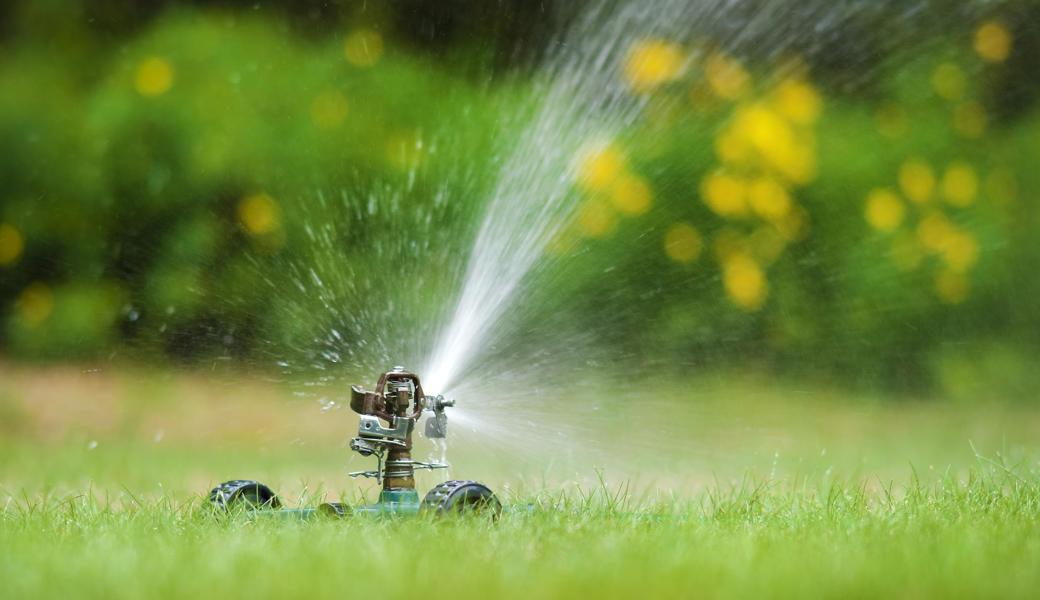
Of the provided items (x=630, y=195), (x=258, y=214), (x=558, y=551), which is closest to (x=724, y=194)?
(x=630, y=195)

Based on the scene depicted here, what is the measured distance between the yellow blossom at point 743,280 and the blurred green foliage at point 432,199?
0.01 m

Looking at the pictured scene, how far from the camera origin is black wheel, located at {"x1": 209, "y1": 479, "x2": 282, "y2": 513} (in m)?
3.00

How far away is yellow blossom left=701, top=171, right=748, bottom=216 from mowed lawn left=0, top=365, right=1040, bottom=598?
83 cm

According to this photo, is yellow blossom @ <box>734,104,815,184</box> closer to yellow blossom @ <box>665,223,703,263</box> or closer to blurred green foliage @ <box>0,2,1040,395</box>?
blurred green foliage @ <box>0,2,1040,395</box>

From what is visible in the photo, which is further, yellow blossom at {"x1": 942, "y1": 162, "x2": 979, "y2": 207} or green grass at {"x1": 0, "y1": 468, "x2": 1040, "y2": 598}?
yellow blossom at {"x1": 942, "y1": 162, "x2": 979, "y2": 207}

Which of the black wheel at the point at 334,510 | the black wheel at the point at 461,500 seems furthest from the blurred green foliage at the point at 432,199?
the black wheel at the point at 461,500

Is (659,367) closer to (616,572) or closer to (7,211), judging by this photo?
(7,211)

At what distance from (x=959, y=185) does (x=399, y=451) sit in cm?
409

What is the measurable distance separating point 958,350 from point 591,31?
238 cm

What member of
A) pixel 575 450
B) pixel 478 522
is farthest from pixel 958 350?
pixel 478 522

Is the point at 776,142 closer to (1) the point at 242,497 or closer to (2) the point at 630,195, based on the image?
(2) the point at 630,195

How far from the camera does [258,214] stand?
542 centimetres

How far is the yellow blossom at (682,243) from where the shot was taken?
228 inches

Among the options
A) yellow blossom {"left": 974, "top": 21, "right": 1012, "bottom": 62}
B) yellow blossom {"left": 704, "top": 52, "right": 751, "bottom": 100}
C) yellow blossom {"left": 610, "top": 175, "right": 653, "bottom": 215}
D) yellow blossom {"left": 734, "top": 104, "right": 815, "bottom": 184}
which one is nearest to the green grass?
yellow blossom {"left": 610, "top": 175, "right": 653, "bottom": 215}
